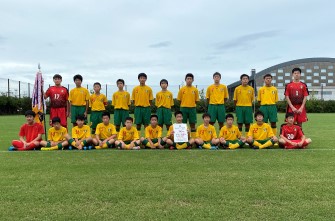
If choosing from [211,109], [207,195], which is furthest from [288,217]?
[211,109]

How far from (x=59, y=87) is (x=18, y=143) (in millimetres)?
2105

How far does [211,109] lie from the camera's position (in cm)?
896

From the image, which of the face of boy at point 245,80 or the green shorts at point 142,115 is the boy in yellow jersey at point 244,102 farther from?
the green shorts at point 142,115

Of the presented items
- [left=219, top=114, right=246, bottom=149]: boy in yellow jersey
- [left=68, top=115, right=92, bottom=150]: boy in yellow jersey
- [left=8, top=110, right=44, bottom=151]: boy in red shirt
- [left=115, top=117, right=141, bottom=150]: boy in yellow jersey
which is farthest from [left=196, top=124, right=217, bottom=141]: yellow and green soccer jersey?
Result: [left=8, top=110, right=44, bottom=151]: boy in red shirt

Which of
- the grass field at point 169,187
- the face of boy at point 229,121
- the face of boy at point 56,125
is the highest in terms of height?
the face of boy at point 229,121

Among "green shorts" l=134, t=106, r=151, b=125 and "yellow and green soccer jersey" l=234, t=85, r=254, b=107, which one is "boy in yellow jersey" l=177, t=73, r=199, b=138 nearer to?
→ "green shorts" l=134, t=106, r=151, b=125

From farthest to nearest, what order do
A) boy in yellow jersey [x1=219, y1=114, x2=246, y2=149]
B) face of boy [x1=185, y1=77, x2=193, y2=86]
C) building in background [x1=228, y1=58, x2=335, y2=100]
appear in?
building in background [x1=228, y1=58, x2=335, y2=100] < face of boy [x1=185, y1=77, x2=193, y2=86] < boy in yellow jersey [x1=219, y1=114, x2=246, y2=149]

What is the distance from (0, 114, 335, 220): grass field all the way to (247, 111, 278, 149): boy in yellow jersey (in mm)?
1090

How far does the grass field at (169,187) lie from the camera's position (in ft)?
10.5

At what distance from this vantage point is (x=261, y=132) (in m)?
7.82

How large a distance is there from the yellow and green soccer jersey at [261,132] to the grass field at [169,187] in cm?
143

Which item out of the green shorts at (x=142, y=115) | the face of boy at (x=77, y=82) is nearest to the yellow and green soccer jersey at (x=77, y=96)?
the face of boy at (x=77, y=82)

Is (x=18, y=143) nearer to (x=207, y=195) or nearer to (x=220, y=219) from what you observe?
(x=207, y=195)

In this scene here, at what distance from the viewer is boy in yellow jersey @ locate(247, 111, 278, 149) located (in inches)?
294
